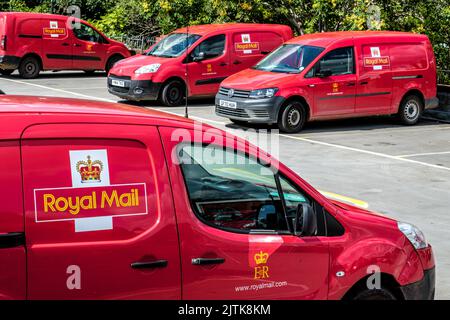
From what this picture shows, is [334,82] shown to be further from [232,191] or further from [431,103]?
[232,191]

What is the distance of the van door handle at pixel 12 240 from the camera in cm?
432

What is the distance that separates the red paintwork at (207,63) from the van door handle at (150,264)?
15.6 meters

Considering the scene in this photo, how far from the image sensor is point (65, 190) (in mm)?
4543

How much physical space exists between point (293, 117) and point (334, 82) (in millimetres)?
1098

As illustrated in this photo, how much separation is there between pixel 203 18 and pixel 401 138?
36.5 ft

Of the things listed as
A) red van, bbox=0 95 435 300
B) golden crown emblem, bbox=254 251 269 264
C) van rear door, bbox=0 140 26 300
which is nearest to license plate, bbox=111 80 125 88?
red van, bbox=0 95 435 300

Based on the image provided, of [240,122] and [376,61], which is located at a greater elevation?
[376,61]

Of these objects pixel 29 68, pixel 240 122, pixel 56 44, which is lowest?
pixel 240 122

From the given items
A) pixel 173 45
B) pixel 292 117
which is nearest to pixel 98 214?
pixel 292 117

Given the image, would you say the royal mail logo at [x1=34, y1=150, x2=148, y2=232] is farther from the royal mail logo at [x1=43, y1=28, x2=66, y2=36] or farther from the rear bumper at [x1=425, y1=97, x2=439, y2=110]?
the royal mail logo at [x1=43, y1=28, x2=66, y2=36]

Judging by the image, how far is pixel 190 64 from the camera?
20.4m

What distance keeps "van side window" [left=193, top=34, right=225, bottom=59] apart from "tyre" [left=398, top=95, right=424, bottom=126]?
179 inches

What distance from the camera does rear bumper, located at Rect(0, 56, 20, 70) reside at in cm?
2528

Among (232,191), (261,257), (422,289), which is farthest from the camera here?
(422,289)
